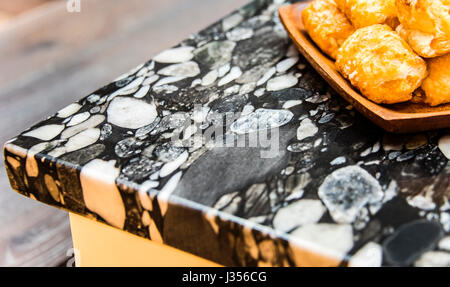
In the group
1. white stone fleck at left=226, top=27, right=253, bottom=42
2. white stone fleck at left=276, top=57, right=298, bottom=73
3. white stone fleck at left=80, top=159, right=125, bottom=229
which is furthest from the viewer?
white stone fleck at left=226, top=27, right=253, bottom=42

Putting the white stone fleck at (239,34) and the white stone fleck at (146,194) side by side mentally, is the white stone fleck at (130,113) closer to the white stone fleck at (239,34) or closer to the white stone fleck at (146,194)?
the white stone fleck at (146,194)

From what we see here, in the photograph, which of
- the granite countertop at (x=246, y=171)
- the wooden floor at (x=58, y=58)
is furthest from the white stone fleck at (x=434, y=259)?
the wooden floor at (x=58, y=58)

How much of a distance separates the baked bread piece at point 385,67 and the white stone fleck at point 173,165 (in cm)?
21

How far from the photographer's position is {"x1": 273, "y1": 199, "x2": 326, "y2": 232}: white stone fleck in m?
0.44

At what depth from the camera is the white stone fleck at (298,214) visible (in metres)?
0.44

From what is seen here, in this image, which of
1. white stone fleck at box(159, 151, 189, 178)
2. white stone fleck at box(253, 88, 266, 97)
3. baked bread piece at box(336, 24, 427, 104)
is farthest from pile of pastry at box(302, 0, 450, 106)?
white stone fleck at box(159, 151, 189, 178)

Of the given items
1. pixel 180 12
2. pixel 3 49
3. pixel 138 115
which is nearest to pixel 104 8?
pixel 180 12

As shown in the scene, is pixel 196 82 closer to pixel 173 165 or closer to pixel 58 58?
pixel 173 165

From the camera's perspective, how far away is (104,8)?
64.0 inches

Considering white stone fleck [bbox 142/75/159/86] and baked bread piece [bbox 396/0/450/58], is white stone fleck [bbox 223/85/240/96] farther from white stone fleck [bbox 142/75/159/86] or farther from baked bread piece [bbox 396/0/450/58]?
baked bread piece [bbox 396/0/450/58]

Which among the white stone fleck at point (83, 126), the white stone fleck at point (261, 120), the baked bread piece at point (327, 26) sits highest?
the baked bread piece at point (327, 26)

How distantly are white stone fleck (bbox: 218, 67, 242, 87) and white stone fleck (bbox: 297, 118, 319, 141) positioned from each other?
0.15 metres

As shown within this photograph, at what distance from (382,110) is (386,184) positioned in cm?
9
